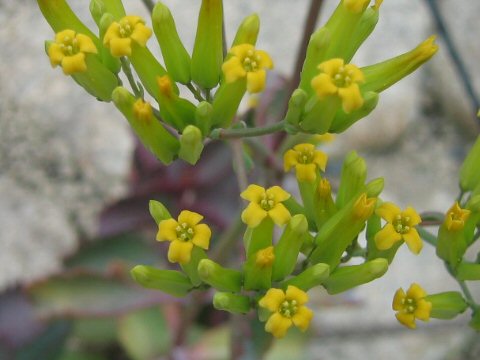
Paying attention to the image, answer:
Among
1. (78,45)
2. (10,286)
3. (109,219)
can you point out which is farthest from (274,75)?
(78,45)

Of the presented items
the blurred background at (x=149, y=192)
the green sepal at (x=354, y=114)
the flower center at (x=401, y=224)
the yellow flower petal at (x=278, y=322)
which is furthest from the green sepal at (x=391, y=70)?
the blurred background at (x=149, y=192)

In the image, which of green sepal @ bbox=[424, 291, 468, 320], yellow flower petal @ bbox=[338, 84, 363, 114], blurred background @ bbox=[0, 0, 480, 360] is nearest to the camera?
yellow flower petal @ bbox=[338, 84, 363, 114]

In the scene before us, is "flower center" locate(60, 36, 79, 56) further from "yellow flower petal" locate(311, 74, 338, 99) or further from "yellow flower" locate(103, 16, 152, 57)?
"yellow flower petal" locate(311, 74, 338, 99)

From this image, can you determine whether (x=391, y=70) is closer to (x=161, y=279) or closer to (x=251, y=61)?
(x=251, y=61)

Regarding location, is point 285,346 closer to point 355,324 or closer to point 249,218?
point 355,324

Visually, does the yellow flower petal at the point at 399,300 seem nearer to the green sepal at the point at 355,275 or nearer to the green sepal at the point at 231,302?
the green sepal at the point at 355,275

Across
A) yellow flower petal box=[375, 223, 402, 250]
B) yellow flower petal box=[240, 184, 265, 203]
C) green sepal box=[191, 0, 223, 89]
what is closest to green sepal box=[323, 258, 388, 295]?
yellow flower petal box=[375, 223, 402, 250]
